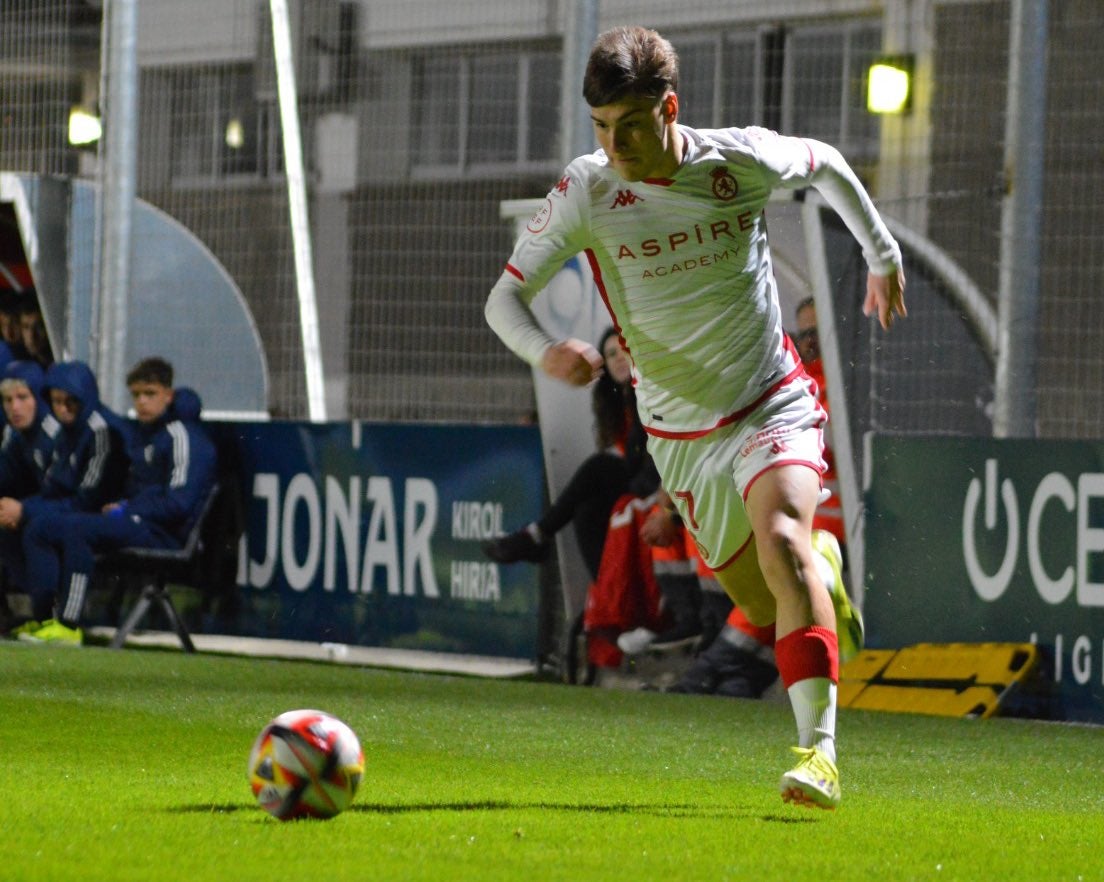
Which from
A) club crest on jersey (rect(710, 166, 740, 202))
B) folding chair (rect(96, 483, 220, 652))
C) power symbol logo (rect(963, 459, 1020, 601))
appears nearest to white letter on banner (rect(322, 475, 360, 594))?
folding chair (rect(96, 483, 220, 652))

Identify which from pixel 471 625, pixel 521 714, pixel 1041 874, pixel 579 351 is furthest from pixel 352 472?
pixel 1041 874

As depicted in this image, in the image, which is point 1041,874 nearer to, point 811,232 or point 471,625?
point 811,232

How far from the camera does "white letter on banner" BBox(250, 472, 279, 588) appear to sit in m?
11.7

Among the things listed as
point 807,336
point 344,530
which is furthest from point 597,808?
point 344,530

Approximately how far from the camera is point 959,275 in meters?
9.77

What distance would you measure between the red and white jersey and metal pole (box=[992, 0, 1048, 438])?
3746mm

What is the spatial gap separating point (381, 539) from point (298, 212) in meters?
2.29

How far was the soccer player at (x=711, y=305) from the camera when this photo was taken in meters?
5.49

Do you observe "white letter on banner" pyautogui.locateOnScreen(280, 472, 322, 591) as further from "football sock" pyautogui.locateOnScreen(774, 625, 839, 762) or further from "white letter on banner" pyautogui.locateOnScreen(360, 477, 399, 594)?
"football sock" pyautogui.locateOnScreen(774, 625, 839, 762)

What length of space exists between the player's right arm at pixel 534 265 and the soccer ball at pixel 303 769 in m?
1.18

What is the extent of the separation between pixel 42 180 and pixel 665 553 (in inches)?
222

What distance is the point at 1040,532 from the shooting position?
8.81 m

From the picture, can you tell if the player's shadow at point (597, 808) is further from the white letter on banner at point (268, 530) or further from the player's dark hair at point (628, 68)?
the white letter on banner at point (268, 530)

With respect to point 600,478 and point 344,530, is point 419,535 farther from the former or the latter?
point 600,478
